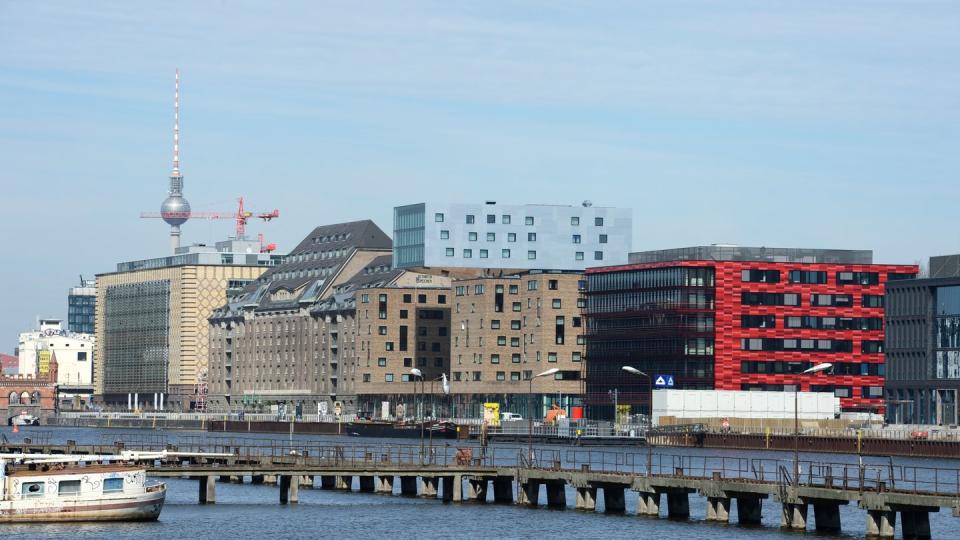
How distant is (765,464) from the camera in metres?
168

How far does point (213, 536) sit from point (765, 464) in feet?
249

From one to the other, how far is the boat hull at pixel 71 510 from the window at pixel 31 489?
31 cm

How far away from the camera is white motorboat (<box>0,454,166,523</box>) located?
342 ft

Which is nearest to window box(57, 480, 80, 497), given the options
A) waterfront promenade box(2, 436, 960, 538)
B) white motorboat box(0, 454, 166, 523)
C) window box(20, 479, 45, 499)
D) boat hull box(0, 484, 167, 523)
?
white motorboat box(0, 454, 166, 523)

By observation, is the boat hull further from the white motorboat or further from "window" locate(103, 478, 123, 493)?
"window" locate(103, 478, 123, 493)

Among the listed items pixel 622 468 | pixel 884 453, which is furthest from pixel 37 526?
pixel 884 453

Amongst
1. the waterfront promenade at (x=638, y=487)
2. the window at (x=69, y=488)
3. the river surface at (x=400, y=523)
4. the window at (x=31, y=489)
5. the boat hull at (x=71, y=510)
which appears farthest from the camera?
the window at (x=69, y=488)

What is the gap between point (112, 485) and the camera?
345 ft

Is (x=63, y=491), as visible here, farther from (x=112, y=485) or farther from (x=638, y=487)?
(x=638, y=487)

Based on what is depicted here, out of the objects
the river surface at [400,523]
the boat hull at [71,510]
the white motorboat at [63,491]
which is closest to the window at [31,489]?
the white motorboat at [63,491]

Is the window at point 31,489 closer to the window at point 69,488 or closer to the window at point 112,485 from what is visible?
the window at point 69,488

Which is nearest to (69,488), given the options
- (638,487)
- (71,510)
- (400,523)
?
(71,510)

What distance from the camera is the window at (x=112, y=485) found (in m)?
105

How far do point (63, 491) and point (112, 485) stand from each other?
246 centimetres
